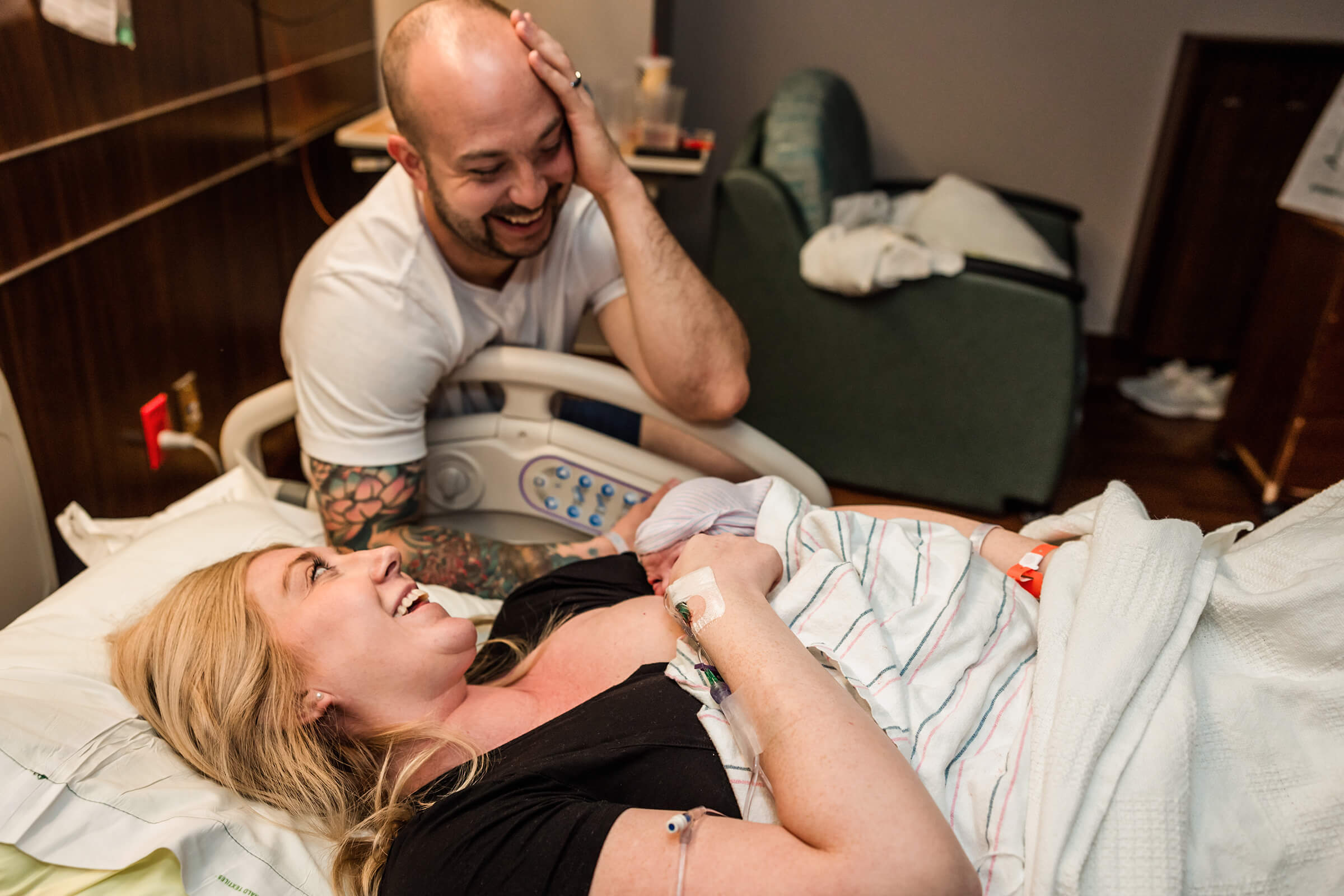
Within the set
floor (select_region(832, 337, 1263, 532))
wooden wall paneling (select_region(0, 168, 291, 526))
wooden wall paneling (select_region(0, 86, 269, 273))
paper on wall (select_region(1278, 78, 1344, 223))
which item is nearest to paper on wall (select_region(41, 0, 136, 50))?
wooden wall paneling (select_region(0, 86, 269, 273))

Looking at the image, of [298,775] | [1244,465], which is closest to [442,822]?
[298,775]

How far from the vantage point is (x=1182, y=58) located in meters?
3.44

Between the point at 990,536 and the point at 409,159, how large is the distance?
1065 millimetres

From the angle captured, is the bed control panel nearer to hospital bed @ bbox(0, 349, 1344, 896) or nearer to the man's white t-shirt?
the man's white t-shirt

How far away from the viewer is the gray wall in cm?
346

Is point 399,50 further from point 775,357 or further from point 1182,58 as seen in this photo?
point 1182,58

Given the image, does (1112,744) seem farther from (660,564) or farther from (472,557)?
(472,557)

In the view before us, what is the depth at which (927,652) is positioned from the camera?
1.04 metres

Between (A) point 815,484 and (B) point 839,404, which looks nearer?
(A) point 815,484

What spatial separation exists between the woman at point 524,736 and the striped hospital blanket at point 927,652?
6cm

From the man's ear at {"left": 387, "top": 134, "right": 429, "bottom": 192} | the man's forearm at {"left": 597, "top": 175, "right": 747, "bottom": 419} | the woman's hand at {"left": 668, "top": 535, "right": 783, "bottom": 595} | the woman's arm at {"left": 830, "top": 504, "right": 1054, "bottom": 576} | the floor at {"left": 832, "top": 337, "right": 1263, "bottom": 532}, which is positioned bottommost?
the floor at {"left": 832, "top": 337, "right": 1263, "bottom": 532}

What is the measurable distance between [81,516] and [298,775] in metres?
0.78

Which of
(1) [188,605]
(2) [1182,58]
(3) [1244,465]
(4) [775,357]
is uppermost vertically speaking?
(2) [1182,58]

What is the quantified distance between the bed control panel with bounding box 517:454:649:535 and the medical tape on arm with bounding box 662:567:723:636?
58 cm
